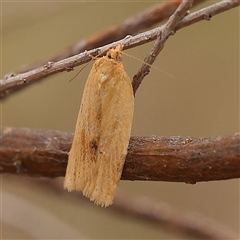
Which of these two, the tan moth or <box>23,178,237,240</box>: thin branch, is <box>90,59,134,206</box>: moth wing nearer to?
the tan moth

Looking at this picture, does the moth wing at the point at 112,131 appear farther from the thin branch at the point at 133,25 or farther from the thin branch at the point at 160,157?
the thin branch at the point at 133,25

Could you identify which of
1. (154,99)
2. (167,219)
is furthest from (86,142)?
(154,99)

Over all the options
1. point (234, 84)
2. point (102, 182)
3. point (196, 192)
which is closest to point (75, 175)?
point (102, 182)

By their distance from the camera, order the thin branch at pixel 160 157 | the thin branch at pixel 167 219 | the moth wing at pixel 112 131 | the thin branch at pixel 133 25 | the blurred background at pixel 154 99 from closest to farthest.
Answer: the thin branch at pixel 160 157
the moth wing at pixel 112 131
the thin branch at pixel 133 25
the thin branch at pixel 167 219
the blurred background at pixel 154 99

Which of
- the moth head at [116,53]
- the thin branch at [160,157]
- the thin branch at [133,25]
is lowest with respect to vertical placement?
the thin branch at [160,157]

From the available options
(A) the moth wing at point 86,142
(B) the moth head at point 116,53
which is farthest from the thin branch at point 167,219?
(B) the moth head at point 116,53

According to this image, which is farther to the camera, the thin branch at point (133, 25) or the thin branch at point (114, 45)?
the thin branch at point (133, 25)

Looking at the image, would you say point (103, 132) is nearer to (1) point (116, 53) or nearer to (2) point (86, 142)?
(2) point (86, 142)
